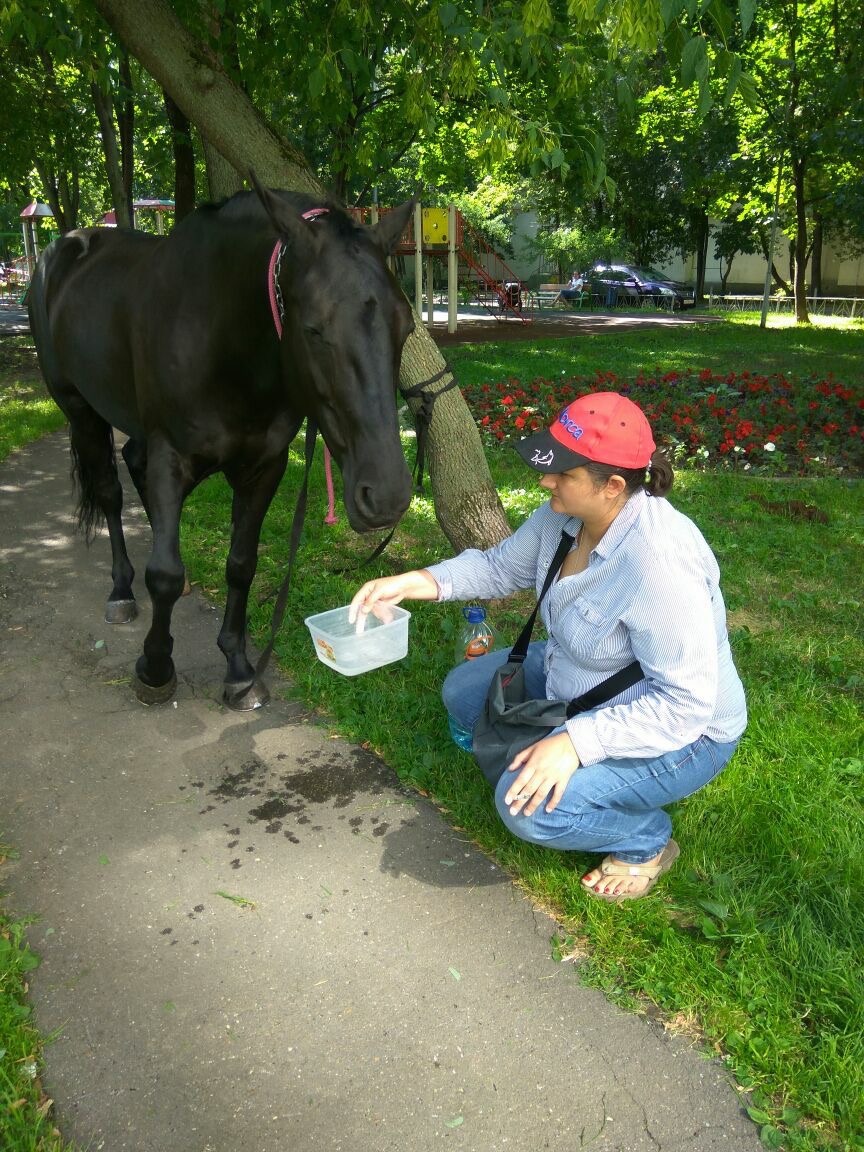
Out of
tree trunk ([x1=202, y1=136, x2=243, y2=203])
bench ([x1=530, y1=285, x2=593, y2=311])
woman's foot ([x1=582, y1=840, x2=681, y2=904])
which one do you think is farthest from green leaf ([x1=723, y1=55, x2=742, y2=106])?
bench ([x1=530, y1=285, x2=593, y2=311])

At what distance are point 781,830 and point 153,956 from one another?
6.46 feet

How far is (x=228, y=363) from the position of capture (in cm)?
336

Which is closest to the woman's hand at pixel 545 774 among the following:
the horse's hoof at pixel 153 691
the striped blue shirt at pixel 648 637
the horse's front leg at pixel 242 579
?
the striped blue shirt at pixel 648 637

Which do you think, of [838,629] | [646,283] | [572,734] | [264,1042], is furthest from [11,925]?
[646,283]

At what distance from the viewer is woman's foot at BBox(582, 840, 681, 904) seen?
2730 millimetres

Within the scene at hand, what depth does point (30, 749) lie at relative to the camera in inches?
141

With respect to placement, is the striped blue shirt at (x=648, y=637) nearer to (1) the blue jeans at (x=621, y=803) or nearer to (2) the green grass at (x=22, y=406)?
(1) the blue jeans at (x=621, y=803)

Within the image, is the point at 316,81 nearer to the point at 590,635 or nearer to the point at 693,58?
the point at 693,58

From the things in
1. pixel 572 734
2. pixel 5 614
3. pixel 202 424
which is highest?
pixel 202 424

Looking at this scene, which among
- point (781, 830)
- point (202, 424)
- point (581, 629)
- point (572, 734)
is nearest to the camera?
point (572, 734)

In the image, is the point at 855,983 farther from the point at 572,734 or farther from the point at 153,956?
the point at 153,956

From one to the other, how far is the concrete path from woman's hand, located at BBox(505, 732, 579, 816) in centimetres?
47

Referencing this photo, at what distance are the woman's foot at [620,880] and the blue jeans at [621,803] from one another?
1.1 inches

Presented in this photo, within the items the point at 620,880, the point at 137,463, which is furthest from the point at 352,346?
the point at 137,463
